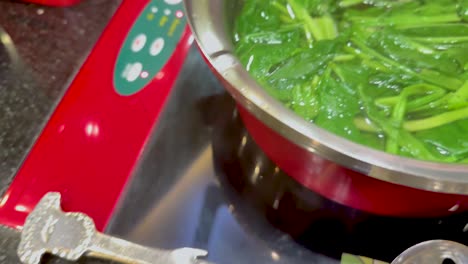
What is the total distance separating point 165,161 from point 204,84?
0.16 m

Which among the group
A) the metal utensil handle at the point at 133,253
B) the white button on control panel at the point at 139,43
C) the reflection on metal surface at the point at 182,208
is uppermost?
the white button on control panel at the point at 139,43

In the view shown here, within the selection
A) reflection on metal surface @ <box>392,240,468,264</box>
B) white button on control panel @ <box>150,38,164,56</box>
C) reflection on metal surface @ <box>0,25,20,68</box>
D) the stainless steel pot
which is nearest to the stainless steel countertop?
reflection on metal surface @ <box>0,25,20,68</box>

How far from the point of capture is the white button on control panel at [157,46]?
90 cm

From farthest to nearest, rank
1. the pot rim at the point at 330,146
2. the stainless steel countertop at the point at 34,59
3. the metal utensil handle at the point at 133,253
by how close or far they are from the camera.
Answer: the stainless steel countertop at the point at 34,59 < the metal utensil handle at the point at 133,253 < the pot rim at the point at 330,146

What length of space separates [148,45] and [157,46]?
0.01 meters

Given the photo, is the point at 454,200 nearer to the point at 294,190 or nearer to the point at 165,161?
the point at 294,190

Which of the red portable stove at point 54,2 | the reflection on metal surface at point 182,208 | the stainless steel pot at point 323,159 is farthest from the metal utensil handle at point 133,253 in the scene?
the red portable stove at point 54,2

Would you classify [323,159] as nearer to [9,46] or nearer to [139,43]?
[139,43]

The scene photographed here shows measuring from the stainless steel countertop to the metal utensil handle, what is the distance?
0.18 m

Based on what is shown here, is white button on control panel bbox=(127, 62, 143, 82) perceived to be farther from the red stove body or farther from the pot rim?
the pot rim

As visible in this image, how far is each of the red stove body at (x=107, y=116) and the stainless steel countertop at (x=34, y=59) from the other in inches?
1.0

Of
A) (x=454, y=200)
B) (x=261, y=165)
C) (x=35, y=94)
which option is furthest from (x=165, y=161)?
(x=454, y=200)

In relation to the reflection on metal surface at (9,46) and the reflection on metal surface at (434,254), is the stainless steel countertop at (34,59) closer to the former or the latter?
the reflection on metal surface at (9,46)

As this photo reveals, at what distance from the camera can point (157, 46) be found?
0.91m
